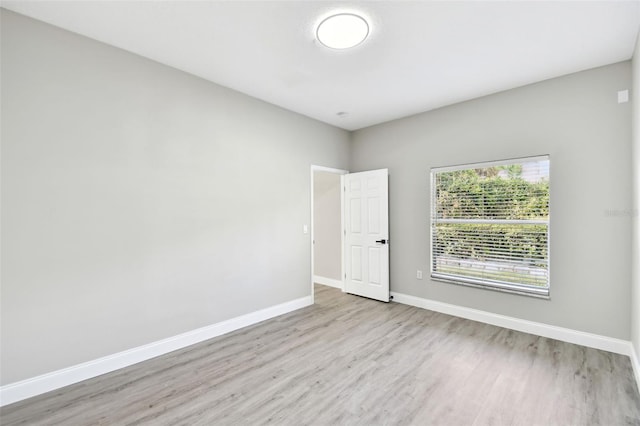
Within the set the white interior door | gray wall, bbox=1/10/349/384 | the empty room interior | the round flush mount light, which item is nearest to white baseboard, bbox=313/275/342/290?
the white interior door

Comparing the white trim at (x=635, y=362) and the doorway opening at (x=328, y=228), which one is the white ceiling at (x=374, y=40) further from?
the white trim at (x=635, y=362)

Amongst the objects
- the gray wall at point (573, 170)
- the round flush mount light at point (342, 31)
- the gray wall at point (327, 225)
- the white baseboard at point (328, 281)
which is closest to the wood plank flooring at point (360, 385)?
the gray wall at point (573, 170)

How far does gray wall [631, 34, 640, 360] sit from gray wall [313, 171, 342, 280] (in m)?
3.73

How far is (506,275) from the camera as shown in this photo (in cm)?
358

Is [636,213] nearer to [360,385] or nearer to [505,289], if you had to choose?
[505,289]

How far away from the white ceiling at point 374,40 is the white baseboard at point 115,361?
2.81 metres

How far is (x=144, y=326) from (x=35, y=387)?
0.80 m

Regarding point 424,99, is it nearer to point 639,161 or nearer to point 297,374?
point 639,161

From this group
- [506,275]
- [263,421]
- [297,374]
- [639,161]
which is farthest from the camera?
[506,275]

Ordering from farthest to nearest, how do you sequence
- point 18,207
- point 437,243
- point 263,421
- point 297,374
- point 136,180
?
point 437,243
point 136,180
point 297,374
point 18,207
point 263,421

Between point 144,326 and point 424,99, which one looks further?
point 424,99

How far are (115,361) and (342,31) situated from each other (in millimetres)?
3478

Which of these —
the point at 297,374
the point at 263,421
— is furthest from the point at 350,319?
the point at 263,421

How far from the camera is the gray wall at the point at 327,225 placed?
554 cm
